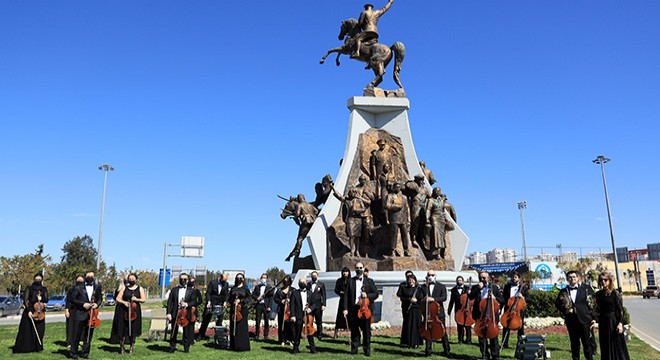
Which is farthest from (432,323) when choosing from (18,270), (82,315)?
(18,270)

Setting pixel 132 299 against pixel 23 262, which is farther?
pixel 23 262

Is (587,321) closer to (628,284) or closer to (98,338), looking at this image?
(98,338)

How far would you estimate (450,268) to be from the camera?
58.2 feet

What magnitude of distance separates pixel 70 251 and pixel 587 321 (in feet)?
216

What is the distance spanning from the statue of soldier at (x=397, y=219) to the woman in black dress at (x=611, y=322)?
8.24m

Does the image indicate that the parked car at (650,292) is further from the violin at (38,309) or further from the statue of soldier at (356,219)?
the violin at (38,309)

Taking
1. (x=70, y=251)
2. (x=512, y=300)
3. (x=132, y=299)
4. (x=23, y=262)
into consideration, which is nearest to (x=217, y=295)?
(x=132, y=299)

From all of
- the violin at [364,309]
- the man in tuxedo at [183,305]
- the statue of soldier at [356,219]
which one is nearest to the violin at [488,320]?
the violin at [364,309]

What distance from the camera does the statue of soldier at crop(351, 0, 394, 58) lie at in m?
20.8

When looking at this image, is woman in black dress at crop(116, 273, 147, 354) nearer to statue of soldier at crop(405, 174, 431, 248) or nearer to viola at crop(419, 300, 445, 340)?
viola at crop(419, 300, 445, 340)

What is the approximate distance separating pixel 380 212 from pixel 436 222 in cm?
186

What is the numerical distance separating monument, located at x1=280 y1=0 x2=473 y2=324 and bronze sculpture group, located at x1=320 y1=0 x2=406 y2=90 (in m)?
0.05

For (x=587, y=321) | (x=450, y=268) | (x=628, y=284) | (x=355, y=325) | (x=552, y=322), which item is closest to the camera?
(x=587, y=321)

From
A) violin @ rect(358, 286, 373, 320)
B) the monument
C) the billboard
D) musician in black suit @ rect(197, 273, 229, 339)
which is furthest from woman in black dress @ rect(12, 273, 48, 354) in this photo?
the billboard
